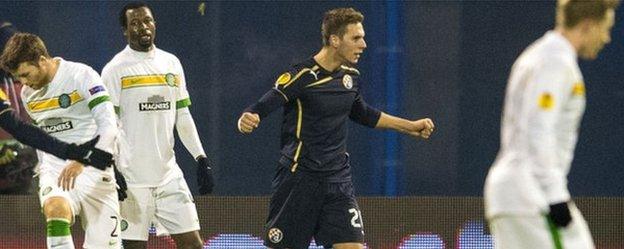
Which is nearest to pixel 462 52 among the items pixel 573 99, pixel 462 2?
pixel 462 2

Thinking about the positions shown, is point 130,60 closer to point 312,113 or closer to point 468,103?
point 312,113

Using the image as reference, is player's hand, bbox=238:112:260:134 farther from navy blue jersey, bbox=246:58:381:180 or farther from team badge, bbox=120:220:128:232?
team badge, bbox=120:220:128:232

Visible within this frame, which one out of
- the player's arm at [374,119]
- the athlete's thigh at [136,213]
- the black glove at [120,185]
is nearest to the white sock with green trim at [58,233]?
the black glove at [120,185]

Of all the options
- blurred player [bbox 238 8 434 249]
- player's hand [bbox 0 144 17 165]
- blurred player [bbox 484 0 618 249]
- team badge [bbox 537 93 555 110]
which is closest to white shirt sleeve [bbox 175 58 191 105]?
blurred player [bbox 238 8 434 249]

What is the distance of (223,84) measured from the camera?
918 centimetres

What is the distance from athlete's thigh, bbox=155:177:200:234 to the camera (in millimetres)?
7227

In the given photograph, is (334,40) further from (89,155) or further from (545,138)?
(545,138)

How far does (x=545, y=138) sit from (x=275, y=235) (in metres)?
2.83

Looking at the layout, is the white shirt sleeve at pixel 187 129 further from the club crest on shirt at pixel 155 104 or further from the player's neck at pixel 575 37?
the player's neck at pixel 575 37

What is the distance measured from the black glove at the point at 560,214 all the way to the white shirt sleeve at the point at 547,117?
0.06ft

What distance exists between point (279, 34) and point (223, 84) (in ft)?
1.53

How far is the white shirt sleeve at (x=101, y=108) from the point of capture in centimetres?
644

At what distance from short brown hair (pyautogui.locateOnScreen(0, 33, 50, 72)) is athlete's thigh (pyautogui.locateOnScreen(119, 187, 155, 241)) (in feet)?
3.40

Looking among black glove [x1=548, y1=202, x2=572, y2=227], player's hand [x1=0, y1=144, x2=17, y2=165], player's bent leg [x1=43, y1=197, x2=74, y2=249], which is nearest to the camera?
black glove [x1=548, y1=202, x2=572, y2=227]
